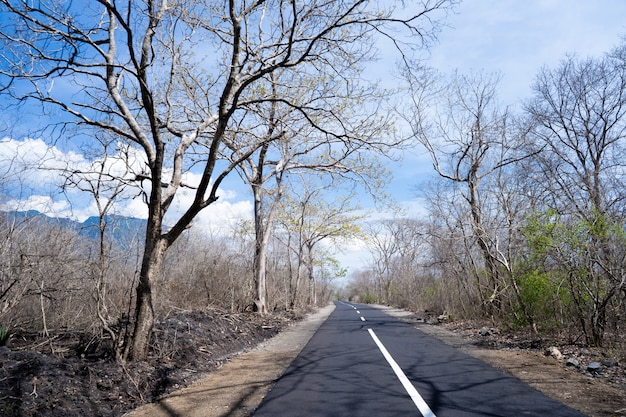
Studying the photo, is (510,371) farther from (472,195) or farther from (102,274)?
(472,195)

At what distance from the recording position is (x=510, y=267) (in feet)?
42.7

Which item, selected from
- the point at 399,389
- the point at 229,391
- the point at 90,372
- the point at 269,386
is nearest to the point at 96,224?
the point at 90,372

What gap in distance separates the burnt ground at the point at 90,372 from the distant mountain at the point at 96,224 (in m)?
1.94

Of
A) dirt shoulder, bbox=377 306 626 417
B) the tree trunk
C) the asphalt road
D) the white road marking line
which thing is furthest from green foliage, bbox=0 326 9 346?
dirt shoulder, bbox=377 306 626 417

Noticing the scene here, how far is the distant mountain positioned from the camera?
7559 mm

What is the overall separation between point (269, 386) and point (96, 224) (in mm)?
4248

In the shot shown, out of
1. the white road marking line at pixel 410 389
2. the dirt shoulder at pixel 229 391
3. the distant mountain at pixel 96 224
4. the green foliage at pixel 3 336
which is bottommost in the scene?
the dirt shoulder at pixel 229 391

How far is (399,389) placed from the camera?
600 cm

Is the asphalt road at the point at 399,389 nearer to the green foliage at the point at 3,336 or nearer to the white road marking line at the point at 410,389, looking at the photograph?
the white road marking line at the point at 410,389

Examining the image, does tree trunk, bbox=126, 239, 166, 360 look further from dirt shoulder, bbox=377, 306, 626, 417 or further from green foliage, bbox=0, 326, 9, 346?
dirt shoulder, bbox=377, 306, 626, 417

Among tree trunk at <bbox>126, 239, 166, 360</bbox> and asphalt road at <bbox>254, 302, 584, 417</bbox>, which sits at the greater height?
tree trunk at <bbox>126, 239, 166, 360</bbox>

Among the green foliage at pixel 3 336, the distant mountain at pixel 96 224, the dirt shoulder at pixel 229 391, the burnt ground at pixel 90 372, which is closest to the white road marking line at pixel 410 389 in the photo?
the dirt shoulder at pixel 229 391

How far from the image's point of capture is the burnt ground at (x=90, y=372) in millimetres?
5105

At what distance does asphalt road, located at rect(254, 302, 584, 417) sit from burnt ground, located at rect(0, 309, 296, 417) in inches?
75.7
